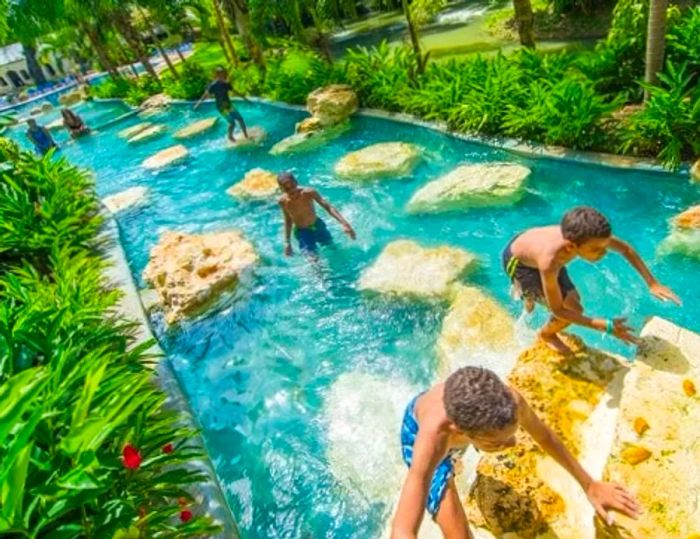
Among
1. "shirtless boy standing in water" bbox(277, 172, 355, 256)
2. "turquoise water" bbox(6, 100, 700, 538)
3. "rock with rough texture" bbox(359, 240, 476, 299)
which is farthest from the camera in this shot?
"shirtless boy standing in water" bbox(277, 172, 355, 256)

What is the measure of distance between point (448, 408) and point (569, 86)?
823 centimetres

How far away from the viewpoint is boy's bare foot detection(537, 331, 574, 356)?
13.6 feet

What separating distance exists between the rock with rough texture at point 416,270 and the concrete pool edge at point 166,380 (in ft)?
10.00

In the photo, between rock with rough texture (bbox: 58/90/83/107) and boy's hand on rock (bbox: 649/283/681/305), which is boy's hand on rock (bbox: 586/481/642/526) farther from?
rock with rough texture (bbox: 58/90/83/107)

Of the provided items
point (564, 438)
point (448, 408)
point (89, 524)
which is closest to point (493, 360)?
point (564, 438)

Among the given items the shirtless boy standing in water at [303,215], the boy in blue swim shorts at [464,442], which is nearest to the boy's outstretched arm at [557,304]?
the boy in blue swim shorts at [464,442]

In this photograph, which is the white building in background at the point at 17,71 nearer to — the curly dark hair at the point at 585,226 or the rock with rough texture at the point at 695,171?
the rock with rough texture at the point at 695,171

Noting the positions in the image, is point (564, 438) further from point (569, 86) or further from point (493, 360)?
point (569, 86)

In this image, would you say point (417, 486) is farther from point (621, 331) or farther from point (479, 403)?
point (621, 331)

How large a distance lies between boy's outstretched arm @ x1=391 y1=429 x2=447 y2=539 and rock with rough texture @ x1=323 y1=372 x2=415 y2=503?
6.61 feet

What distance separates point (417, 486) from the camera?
101 inches

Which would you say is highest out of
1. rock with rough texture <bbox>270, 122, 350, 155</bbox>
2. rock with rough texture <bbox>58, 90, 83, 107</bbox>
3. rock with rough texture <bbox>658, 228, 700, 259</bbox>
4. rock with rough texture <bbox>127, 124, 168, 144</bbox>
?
rock with rough texture <bbox>58, 90, 83, 107</bbox>

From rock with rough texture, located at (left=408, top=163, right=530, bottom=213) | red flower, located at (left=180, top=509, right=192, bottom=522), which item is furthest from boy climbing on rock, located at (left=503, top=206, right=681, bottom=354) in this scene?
rock with rough texture, located at (left=408, top=163, right=530, bottom=213)

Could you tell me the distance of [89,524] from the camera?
9.53 feet
